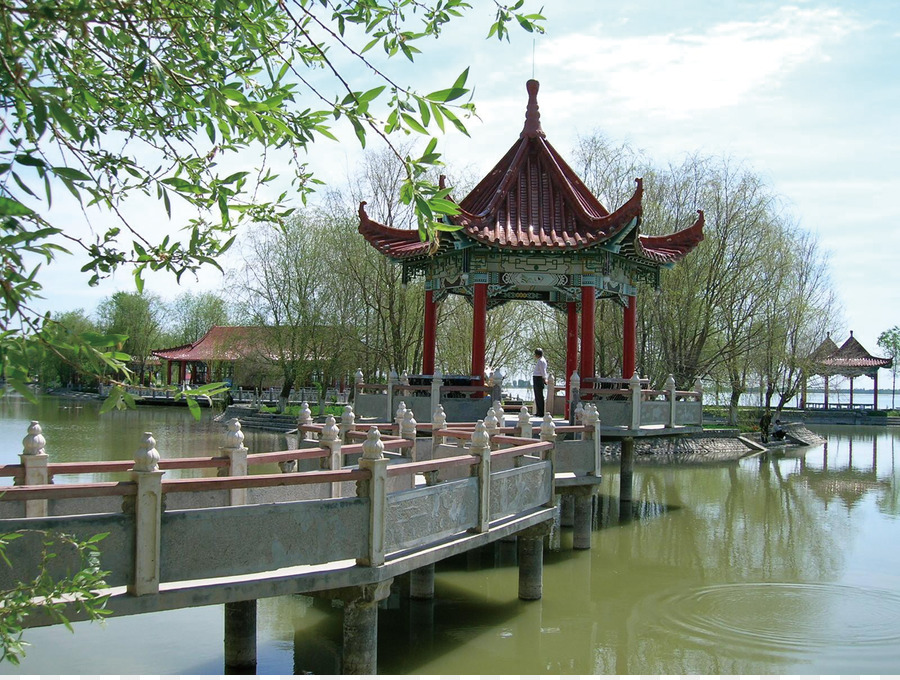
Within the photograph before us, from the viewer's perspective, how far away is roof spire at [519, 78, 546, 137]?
1725cm

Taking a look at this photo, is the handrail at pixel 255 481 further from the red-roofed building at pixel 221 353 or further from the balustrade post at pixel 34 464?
the red-roofed building at pixel 221 353

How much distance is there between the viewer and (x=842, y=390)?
4959 centimetres

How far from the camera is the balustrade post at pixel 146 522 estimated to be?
5031 mm

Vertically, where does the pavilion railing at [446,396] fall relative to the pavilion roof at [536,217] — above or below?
below

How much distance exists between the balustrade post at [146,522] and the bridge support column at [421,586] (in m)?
4.68

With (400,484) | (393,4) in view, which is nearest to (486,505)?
(400,484)

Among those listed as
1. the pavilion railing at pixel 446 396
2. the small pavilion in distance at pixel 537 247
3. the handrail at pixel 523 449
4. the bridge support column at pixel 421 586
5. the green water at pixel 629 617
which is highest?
the small pavilion in distance at pixel 537 247

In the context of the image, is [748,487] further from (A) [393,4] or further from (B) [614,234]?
(A) [393,4]

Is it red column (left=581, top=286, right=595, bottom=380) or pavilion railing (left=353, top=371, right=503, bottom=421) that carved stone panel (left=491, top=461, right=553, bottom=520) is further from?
red column (left=581, top=286, right=595, bottom=380)

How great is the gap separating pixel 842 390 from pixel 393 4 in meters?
52.1

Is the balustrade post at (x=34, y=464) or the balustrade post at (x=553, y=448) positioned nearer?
the balustrade post at (x=34, y=464)

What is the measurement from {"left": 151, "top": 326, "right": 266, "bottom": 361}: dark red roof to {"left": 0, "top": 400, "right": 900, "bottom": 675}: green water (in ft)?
72.2

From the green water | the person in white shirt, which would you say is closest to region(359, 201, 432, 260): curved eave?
the person in white shirt

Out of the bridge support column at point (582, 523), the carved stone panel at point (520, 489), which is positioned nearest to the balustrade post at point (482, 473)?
the carved stone panel at point (520, 489)
